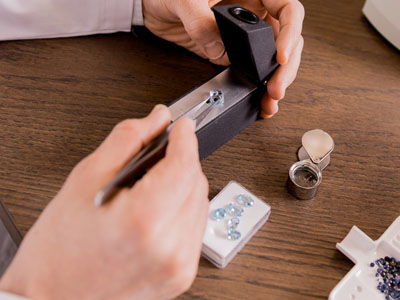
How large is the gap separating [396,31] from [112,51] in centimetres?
72

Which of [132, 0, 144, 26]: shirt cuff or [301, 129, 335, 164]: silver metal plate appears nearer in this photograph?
[301, 129, 335, 164]: silver metal plate

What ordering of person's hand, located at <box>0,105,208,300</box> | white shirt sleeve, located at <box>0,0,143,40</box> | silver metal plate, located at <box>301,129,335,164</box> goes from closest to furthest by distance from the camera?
person's hand, located at <box>0,105,208,300</box> < silver metal plate, located at <box>301,129,335,164</box> < white shirt sleeve, located at <box>0,0,143,40</box>

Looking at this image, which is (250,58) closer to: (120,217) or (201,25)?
(201,25)

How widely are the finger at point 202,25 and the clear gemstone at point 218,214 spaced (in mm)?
357

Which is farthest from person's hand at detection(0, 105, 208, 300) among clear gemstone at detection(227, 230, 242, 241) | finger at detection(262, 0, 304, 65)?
finger at detection(262, 0, 304, 65)

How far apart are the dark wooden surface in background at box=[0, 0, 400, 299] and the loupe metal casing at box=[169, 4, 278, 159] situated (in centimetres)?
5

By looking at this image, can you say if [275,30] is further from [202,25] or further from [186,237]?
[186,237]

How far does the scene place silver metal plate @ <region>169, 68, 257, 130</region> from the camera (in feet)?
2.54

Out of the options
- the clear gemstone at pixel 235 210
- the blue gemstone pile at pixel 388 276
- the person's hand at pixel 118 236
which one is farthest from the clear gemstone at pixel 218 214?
the blue gemstone pile at pixel 388 276

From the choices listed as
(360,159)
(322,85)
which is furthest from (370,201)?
(322,85)

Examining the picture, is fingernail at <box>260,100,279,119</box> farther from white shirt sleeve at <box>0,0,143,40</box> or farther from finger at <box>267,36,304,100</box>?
white shirt sleeve at <box>0,0,143,40</box>

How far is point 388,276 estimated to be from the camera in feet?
2.29

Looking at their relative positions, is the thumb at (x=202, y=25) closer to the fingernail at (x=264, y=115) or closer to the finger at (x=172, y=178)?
the fingernail at (x=264, y=115)

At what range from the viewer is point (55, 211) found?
22.8 inches
